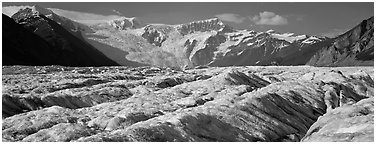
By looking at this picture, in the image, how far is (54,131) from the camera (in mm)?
58594

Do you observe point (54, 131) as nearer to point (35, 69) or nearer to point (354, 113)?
point (354, 113)

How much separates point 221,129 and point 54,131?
2214cm

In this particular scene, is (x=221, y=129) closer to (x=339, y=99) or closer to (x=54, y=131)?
(x=54, y=131)

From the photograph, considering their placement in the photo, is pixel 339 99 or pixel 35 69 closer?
pixel 339 99

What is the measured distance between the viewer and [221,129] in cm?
6481

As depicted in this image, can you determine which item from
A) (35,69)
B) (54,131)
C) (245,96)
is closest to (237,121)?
(245,96)

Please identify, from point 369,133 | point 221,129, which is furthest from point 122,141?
point 369,133

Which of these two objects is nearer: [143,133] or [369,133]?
[369,133]

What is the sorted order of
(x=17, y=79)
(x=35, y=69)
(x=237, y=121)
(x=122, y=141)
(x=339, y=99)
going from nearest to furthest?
(x=122, y=141) → (x=237, y=121) → (x=339, y=99) → (x=17, y=79) → (x=35, y=69)

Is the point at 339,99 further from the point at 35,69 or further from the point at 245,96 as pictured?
the point at 35,69

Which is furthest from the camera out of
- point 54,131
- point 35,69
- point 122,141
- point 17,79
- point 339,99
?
point 35,69

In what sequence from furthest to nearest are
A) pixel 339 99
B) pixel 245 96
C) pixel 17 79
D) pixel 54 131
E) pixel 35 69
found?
pixel 35 69 < pixel 17 79 < pixel 339 99 < pixel 245 96 < pixel 54 131

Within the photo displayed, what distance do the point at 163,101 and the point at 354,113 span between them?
109 ft

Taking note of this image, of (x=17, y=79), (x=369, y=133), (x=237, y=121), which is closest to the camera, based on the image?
(x=369, y=133)
